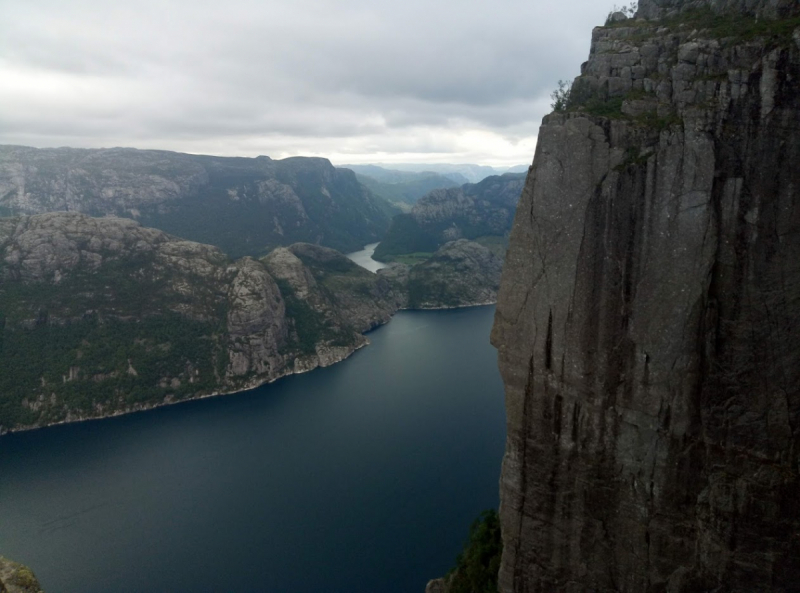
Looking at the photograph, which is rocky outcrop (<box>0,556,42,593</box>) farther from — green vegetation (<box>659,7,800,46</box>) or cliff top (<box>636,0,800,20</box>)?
cliff top (<box>636,0,800,20</box>)

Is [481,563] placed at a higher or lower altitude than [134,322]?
higher

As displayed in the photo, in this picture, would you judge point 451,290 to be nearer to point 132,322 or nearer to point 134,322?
point 134,322

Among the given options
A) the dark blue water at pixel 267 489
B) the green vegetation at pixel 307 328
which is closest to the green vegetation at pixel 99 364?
the dark blue water at pixel 267 489

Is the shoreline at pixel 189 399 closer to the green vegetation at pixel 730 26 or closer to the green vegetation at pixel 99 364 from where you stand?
the green vegetation at pixel 99 364

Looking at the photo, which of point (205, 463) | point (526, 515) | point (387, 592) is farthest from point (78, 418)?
point (526, 515)

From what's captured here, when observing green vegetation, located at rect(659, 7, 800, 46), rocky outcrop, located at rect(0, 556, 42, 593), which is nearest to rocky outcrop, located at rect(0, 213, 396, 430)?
rocky outcrop, located at rect(0, 556, 42, 593)

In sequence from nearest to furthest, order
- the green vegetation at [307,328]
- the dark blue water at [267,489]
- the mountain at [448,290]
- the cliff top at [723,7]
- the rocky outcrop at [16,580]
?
the cliff top at [723,7], the rocky outcrop at [16,580], the dark blue water at [267,489], the green vegetation at [307,328], the mountain at [448,290]

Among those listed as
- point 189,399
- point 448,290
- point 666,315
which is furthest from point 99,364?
point 666,315
